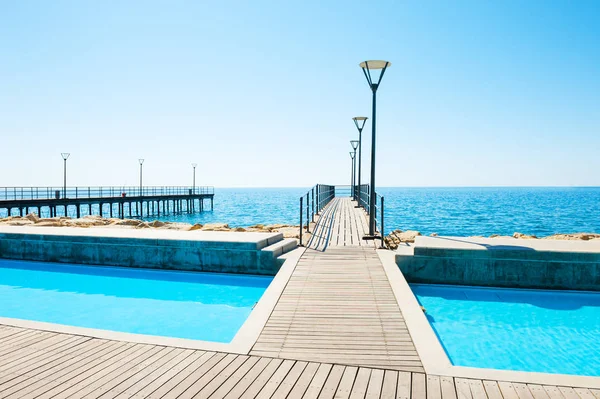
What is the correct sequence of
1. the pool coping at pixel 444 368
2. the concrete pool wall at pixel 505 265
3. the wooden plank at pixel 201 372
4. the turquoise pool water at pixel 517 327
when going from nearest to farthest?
the wooden plank at pixel 201 372 < the pool coping at pixel 444 368 < the turquoise pool water at pixel 517 327 < the concrete pool wall at pixel 505 265

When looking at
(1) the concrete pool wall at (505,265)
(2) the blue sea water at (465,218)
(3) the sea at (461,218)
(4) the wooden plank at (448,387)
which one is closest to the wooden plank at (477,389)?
(4) the wooden plank at (448,387)

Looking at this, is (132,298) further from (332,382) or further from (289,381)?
(332,382)

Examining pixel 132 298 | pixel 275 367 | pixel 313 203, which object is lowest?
pixel 132 298

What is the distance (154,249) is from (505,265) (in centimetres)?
750

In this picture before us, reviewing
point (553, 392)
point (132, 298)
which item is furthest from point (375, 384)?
point (132, 298)

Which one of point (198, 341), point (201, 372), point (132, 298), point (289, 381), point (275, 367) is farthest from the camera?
point (132, 298)

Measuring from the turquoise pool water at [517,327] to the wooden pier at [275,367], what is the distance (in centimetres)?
105

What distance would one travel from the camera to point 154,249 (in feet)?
32.8

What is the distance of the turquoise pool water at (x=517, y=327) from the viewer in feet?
17.1

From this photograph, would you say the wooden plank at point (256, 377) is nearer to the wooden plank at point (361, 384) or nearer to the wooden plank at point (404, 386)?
the wooden plank at point (361, 384)

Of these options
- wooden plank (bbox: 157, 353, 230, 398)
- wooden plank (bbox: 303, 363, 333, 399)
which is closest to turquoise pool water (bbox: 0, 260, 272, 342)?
wooden plank (bbox: 157, 353, 230, 398)

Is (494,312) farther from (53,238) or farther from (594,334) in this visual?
(53,238)

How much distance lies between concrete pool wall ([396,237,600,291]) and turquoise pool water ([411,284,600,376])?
7.4 inches

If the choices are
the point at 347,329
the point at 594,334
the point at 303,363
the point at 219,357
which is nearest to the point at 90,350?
the point at 219,357
